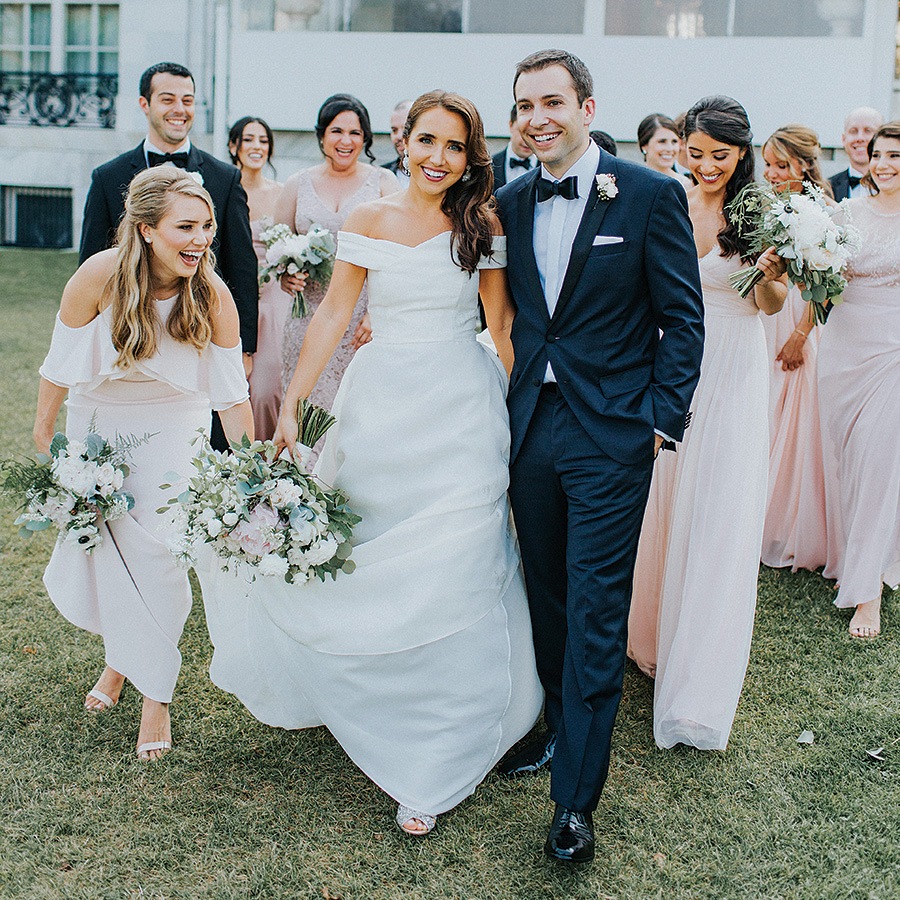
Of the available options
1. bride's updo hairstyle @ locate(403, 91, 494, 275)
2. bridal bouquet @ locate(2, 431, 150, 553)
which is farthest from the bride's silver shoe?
bride's updo hairstyle @ locate(403, 91, 494, 275)

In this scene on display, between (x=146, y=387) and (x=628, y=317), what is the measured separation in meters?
1.89

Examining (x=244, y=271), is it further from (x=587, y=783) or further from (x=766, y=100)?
(x=766, y=100)

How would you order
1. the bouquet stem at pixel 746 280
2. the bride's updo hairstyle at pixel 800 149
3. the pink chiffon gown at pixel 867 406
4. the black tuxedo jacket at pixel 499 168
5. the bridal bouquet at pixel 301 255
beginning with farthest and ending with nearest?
the black tuxedo jacket at pixel 499 168 < the bridal bouquet at pixel 301 255 < the bride's updo hairstyle at pixel 800 149 < the pink chiffon gown at pixel 867 406 < the bouquet stem at pixel 746 280

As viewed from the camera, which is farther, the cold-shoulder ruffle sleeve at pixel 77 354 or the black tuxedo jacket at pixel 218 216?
the black tuxedo jacket at pixel 218 216

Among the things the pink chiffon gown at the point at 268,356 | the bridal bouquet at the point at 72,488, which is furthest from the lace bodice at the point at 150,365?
the pink chiffon gown at the point at 268,356

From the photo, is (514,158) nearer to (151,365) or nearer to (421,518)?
(151,365)

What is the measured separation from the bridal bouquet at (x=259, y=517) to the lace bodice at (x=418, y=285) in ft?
2.28

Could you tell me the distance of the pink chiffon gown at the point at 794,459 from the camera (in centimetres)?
654

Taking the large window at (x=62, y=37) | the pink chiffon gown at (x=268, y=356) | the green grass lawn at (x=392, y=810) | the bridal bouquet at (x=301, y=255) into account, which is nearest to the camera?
the green grass lawn at (x=392, y=810)

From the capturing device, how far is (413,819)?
12.4 feet

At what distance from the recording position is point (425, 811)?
3.80 metres

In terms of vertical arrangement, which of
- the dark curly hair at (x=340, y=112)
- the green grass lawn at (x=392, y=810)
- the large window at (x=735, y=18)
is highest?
the large window at (x=735, y=18)

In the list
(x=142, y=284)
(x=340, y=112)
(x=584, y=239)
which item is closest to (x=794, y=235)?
(x=584, y=239)

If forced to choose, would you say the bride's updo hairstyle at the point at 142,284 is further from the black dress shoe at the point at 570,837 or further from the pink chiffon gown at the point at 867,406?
the pink chiffon gown at the point at 867,406
